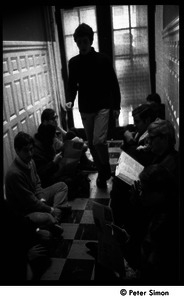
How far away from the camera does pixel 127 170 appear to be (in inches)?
75.8

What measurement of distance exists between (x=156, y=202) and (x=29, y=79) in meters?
2.60

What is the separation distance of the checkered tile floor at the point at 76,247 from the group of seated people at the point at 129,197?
3.3 inches

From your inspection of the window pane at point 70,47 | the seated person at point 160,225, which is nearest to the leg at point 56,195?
the seated person at point 160,225

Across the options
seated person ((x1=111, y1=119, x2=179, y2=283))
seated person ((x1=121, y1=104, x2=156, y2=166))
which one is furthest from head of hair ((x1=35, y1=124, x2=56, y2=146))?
seated person ((x1=111, y1=119, x2=179, y2=283))

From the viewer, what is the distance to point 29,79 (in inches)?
131

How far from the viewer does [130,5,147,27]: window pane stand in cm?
402

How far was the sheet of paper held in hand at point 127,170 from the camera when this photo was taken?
6.00ft

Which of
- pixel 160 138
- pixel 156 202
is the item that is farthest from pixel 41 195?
pixel 156 202

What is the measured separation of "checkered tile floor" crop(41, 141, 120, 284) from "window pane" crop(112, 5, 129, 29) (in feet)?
8.34

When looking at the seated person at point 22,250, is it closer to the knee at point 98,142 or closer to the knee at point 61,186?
the knee at point 61,186

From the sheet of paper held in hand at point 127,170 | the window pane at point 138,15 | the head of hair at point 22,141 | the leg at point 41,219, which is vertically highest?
the window pane at point 138,15
